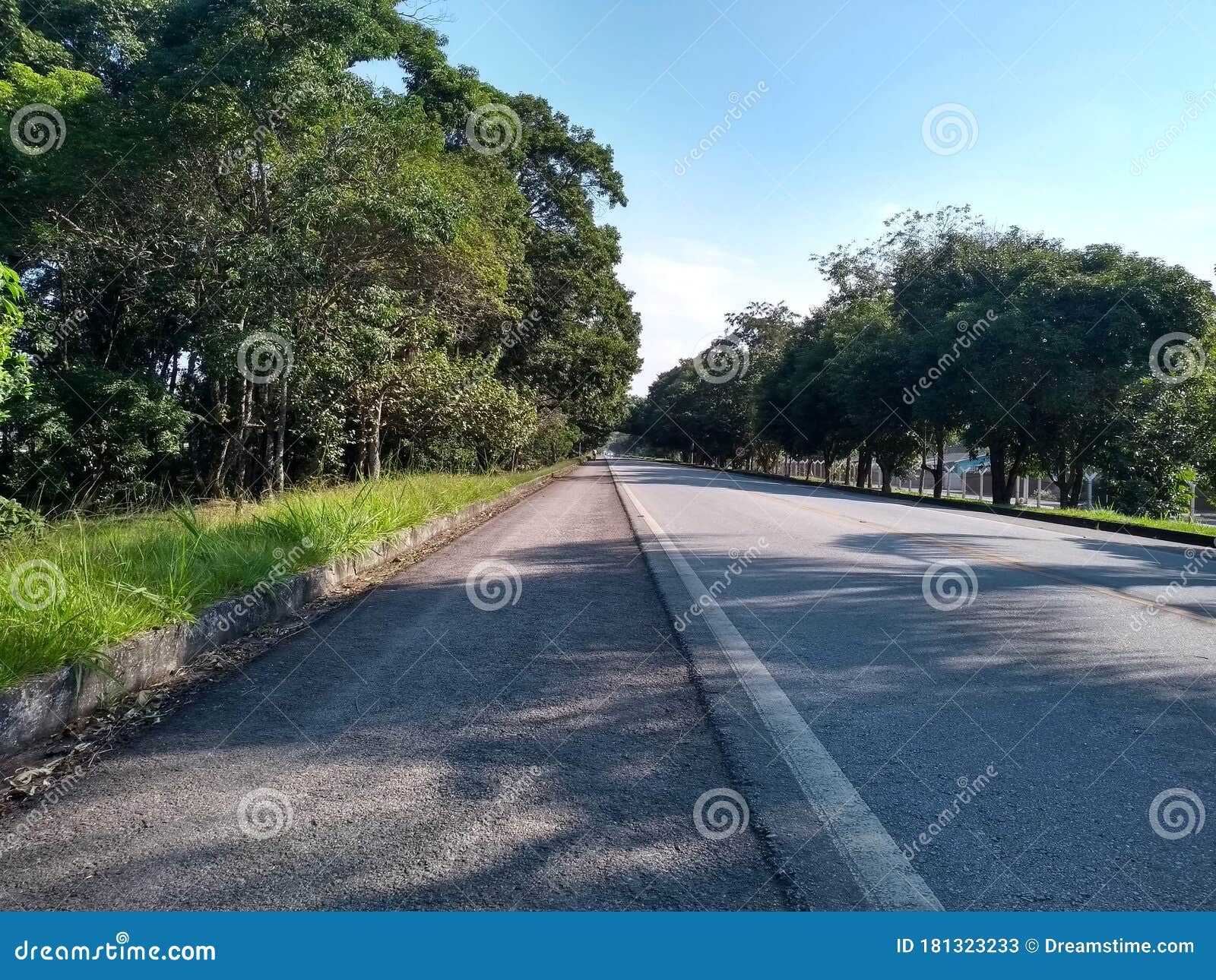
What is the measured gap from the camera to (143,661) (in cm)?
507

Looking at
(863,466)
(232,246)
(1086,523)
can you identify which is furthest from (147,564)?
(863,466)

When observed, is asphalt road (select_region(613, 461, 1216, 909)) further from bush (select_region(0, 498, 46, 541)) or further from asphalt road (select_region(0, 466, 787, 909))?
bush (select_region(0, 498, 46, 541))

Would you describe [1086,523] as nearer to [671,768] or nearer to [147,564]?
[671,768]

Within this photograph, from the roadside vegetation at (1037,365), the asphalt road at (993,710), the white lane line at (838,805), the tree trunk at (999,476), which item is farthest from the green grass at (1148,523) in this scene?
the white lane line at (838,805)

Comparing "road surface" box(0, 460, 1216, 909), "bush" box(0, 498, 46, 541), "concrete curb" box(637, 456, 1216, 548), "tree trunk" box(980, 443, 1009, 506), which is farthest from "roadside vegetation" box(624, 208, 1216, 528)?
"bush" box(0, 498, 46, 541)

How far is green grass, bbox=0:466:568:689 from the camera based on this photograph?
15.4 feet

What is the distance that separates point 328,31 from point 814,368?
3692 centimetres

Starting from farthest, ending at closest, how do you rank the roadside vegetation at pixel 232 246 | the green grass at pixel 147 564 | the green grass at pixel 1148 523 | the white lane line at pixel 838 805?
the green grass at pixel 1148 523 < the roadside vegetation at pixel 232 246 < the green grass at pixel 147 564 < the white lane line at pixel 838 805

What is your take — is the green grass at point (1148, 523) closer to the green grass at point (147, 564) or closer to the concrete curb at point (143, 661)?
the green grass at point (147, 564)

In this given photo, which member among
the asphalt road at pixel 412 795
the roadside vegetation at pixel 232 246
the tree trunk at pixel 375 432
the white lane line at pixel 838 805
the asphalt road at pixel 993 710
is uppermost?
the roadside vegetation at pixel 232 246

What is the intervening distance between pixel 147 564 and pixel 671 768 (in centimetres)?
464

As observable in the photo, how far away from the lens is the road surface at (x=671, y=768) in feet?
9.35

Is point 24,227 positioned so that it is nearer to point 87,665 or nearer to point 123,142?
point 123,142

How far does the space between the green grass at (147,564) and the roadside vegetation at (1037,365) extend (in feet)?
72.9
